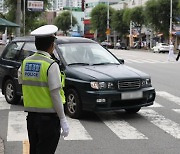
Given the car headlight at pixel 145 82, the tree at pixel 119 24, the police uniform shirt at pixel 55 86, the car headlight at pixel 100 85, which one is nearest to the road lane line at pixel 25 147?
the car headlight at pixel 100 85

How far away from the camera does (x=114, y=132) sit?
7746 millimetres

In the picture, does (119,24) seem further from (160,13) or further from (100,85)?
(100,85)

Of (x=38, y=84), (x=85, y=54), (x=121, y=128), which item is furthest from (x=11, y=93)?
(x=38, y=84)

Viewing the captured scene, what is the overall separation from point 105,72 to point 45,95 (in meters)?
4.77

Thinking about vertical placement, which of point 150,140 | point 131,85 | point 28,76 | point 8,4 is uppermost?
point 8,4

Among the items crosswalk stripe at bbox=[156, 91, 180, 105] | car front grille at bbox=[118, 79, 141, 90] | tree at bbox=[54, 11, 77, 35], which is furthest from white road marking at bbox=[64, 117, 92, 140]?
tree at bbox=[54, 11, 77, 35]

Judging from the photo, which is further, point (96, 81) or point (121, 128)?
point (96, 81)

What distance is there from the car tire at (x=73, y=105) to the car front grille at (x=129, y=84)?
882mm

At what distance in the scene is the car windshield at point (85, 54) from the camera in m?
9.52

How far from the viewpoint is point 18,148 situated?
657cm

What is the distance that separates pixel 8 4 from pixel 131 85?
39605mm

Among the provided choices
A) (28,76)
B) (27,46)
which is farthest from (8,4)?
(28,76)

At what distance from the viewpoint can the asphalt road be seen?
660cm

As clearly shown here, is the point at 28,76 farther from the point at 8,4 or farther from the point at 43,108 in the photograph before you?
the point at 8,4
